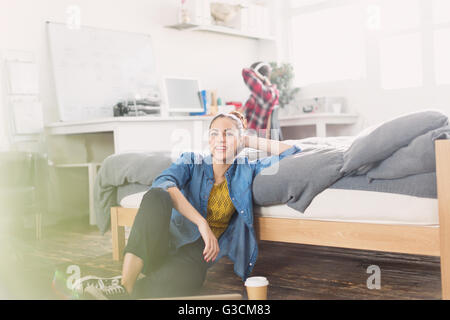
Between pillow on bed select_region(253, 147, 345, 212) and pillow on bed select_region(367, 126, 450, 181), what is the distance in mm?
146

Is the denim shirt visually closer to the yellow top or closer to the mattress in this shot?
the yellow top

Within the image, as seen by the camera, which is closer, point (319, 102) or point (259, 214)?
point (259, 214)

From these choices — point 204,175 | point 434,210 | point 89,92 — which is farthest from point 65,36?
point 434,210

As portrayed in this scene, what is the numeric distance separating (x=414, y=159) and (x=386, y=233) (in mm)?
245

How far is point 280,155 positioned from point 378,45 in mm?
3028

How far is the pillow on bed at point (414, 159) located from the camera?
1.41 metres

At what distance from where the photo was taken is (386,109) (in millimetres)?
4355

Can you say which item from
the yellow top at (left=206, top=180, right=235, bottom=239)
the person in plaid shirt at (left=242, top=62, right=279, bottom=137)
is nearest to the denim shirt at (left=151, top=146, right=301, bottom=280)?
the yellow top at (left=206, top=180, right=235, bottom=239)

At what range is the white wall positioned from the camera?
3209 millimetres

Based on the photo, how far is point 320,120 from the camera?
13.5 ft

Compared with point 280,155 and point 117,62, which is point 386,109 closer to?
point 117,62

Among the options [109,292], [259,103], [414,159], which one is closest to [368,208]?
[414,159]

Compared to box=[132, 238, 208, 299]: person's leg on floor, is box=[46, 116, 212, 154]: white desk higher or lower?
higher
